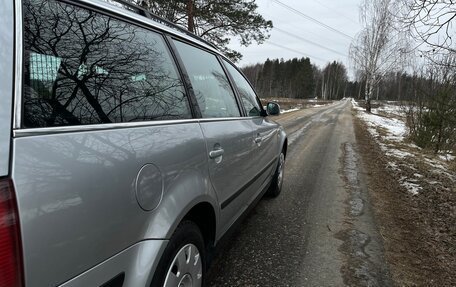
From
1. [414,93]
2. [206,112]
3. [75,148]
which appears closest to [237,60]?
[414,93]

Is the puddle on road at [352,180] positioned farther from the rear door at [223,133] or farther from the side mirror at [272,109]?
the rear door at [223,133]

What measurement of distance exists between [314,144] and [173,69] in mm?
9102

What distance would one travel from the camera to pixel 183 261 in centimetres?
193

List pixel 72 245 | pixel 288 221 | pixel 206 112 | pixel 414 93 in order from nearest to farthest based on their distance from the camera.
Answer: pixel 72 245, pixel 206 112, pixel 288 221, pixel 414 93

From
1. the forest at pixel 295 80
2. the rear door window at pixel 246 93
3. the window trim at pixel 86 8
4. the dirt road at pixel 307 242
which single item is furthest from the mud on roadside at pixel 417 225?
the forest at pixel 295 80

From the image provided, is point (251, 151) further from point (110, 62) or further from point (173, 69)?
point (110, 62)

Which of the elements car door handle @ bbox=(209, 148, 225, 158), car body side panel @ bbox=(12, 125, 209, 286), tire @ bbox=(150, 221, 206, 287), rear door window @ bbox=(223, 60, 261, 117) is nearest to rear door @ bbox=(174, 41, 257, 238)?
car door handle @ bbox=(209, 148, 225, 158)

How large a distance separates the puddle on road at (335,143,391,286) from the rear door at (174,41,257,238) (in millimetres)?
1096

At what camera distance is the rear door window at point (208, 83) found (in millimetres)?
2477

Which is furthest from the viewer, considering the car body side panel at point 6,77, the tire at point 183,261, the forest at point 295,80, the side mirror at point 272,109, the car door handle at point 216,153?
the forest at point 295,80

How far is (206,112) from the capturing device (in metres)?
2.53

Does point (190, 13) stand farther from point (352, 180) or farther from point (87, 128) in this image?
point (87, 128)

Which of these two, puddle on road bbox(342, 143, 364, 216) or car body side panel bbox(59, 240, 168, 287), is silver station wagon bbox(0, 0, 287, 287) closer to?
car body side panel bbox(59, 240, 168, 287)

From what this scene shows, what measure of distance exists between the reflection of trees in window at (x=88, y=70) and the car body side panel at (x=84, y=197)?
0.10m
